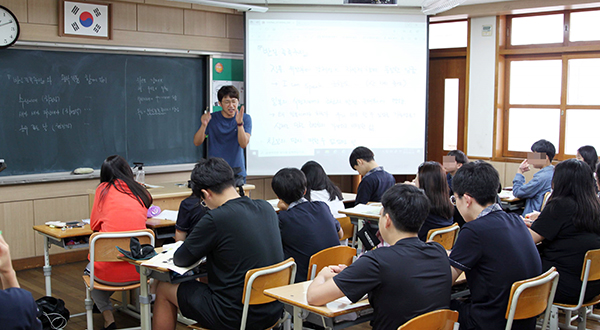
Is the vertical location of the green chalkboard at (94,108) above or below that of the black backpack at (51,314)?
above

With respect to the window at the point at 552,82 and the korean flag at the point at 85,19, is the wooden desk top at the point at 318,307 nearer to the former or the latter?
the korean flag at the point at 85,19

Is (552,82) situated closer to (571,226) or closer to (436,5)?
(436,5)

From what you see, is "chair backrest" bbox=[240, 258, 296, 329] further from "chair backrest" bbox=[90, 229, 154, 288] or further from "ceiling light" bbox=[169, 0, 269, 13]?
"ceiling light" bbox=[169, 0, 269, 13]

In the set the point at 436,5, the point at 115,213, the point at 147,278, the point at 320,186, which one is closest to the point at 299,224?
the point at 147,278

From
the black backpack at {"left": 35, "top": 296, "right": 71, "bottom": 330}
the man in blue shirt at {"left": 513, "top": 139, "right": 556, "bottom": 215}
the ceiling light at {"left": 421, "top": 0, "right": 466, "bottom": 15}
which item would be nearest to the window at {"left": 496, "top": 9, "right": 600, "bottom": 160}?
the ceiling light at {"left": 421, "top": 0, "right": 466, "bottom": 15}

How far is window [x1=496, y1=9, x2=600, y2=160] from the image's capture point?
6.21 m

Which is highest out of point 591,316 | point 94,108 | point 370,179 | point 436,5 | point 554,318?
point 436,5

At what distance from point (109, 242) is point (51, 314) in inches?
44.5

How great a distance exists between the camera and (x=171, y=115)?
6031 millimetres

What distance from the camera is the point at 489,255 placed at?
2.28 metres

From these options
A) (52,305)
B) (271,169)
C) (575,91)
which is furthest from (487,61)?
(52,305)

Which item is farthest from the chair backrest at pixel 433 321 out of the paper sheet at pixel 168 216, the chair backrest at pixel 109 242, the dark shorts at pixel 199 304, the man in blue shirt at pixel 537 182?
the man in blue shirt at pixel 537 182

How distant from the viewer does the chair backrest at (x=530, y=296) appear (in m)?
2.21

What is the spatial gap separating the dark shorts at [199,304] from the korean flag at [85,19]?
3.45m
